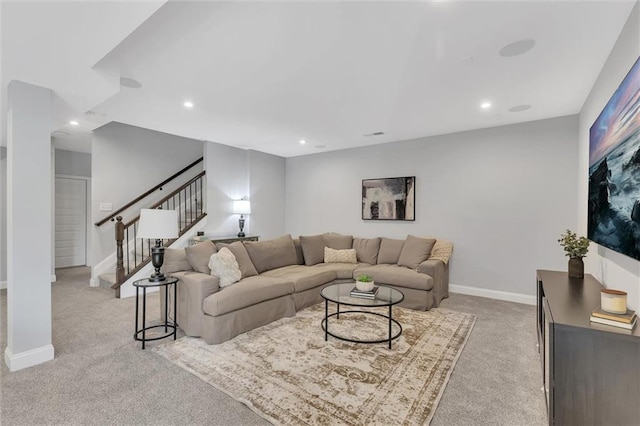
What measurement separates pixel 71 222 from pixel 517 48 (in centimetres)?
824

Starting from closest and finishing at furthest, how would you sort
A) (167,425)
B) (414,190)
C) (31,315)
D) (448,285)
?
(167,425)
(31,315)
(448,285)
(414,190)

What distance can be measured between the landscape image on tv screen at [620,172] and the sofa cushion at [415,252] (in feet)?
7.20

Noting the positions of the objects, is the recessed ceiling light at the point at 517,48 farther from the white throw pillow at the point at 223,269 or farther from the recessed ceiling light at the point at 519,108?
the white throw pillow at the point at 223,269

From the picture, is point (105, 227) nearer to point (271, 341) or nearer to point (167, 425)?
point (271, 341)

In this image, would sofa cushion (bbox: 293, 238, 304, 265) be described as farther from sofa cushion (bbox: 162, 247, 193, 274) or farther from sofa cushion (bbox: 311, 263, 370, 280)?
sofa cushion (bbox: 162, 247, 193, 274)

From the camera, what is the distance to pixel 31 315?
2.54 metres

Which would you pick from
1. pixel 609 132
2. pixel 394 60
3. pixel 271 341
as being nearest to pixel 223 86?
pixel 394 60

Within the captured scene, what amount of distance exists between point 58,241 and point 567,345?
8323mm

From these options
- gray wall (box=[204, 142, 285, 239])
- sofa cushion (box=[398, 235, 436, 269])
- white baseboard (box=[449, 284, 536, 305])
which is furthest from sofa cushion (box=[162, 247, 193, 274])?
white baseboard (box=[449, 284, 536, 305])

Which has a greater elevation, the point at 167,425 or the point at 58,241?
the point at 58,241

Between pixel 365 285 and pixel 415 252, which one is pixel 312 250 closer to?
pixel 415 252

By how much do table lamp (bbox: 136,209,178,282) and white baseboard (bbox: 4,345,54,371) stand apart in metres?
0.94

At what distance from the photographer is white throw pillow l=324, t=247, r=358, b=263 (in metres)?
5.11

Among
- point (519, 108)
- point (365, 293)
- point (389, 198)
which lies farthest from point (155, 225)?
point (519, 108)
